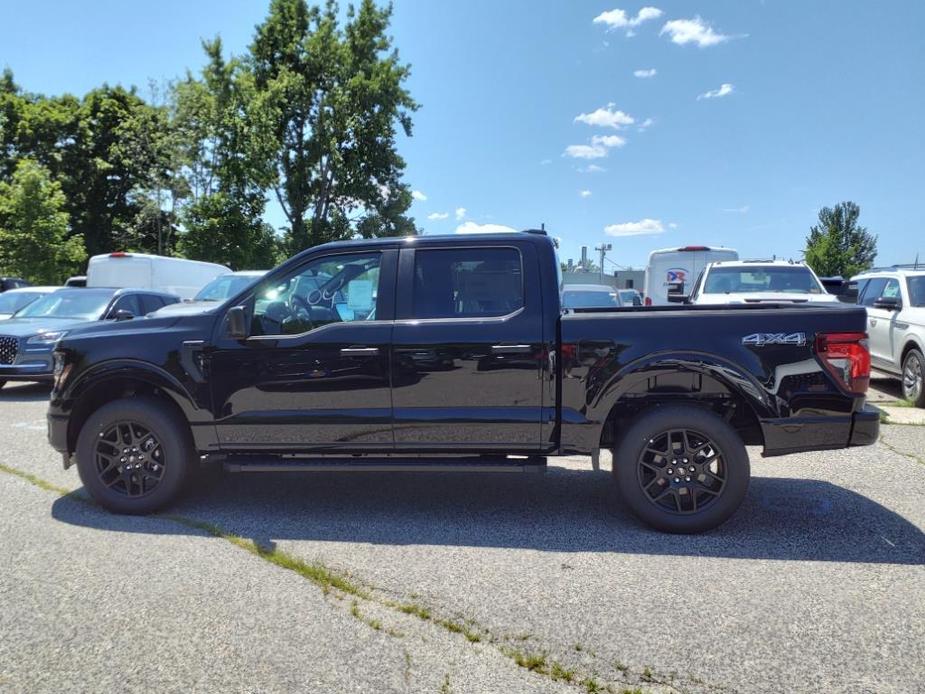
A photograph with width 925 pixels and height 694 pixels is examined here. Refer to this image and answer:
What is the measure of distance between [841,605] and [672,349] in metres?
1.67

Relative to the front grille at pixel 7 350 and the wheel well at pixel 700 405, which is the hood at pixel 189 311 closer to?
the front grille at pixel 7 350

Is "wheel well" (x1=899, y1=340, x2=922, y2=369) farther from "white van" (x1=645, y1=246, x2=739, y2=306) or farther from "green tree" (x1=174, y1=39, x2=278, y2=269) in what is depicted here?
"green tree" (x1=174, y1=39, x2=278, y2=269)

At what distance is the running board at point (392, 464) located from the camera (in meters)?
4.24

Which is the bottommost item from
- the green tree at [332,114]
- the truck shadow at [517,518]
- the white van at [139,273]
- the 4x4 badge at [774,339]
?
the truck shadow at [517,518]

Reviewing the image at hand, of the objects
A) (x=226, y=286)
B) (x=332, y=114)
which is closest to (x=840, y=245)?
(x=332, y=114)

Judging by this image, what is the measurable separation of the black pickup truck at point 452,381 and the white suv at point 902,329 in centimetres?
570

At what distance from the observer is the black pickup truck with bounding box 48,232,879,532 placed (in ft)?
13.4

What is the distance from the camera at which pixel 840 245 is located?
56562 mm

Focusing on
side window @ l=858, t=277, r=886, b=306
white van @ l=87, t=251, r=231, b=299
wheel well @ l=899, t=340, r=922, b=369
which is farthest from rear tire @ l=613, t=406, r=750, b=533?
white van @ l=87, t=251, r=231, b=299

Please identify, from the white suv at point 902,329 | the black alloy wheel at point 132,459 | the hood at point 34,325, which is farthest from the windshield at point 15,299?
the white suv at point 902,329

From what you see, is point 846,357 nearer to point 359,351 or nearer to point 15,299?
point 359,351

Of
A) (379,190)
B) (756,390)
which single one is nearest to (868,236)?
(379,190)

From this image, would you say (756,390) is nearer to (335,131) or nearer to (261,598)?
(261,598)

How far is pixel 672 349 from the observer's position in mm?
4094
